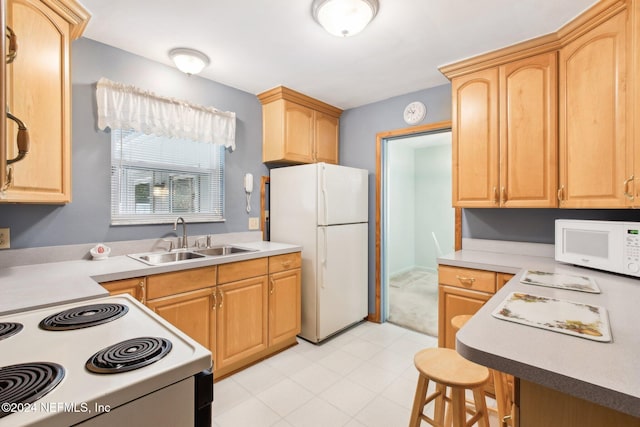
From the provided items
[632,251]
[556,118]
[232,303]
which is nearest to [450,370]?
[632,251]

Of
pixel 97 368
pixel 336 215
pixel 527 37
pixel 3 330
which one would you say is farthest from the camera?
pixel 336 215

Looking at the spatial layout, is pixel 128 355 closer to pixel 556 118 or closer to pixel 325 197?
pixel 325 197

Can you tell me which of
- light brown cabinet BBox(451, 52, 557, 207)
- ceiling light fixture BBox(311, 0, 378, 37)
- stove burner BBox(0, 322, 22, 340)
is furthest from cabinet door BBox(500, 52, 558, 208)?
stove burner BBox(0, 322, 22, 340)

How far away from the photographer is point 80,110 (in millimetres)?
2027

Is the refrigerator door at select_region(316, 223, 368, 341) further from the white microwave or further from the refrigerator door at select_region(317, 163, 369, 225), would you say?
the white microwave

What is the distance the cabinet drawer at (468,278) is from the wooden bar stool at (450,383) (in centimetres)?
76

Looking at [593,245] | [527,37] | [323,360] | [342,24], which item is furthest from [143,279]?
[527,37]

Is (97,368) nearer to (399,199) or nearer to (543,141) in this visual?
(543,141)

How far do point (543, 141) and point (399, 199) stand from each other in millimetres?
3253

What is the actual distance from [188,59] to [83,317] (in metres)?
1.89

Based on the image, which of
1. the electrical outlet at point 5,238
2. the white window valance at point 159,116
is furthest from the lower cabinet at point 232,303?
the white window valance at point 159,116

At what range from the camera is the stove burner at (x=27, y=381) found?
23.9 inches

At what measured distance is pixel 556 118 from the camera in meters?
1.98

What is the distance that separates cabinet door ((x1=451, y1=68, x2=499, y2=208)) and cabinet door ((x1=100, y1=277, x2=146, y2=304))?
2286mm
